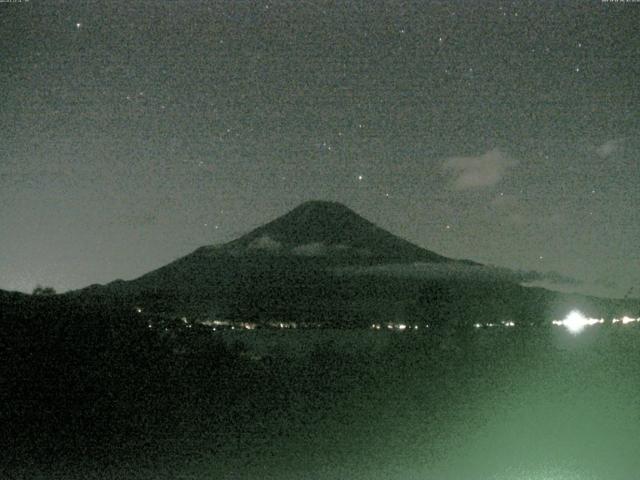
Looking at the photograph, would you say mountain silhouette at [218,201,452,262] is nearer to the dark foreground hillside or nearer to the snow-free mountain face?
the snow-free mountain face

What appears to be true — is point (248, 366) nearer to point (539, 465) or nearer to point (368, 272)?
point (539, 465)

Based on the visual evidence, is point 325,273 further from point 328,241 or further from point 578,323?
point 578,323

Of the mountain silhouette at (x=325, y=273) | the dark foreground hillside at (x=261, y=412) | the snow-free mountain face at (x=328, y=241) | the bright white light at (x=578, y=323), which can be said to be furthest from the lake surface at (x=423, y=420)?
the snow-free mountain face at (x=328, y=241)

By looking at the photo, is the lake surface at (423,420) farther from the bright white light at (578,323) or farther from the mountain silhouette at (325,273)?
the mountain silhouette at (325,273)

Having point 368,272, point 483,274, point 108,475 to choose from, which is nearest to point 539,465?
point 108,475

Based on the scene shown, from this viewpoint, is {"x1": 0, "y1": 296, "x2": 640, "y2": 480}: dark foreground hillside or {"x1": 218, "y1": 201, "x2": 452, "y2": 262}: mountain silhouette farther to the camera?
{"x1": 218, "y1": 201, "x2": 452, "y2": 262}: mountain silhouette

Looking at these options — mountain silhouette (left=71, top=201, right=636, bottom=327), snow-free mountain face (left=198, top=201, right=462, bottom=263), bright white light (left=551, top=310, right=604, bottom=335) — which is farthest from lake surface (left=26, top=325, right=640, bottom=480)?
snow-free mountain face (left=198, top=201, right=462, bottom=263)

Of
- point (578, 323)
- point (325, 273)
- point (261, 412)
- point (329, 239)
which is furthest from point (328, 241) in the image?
point (261, 412)
